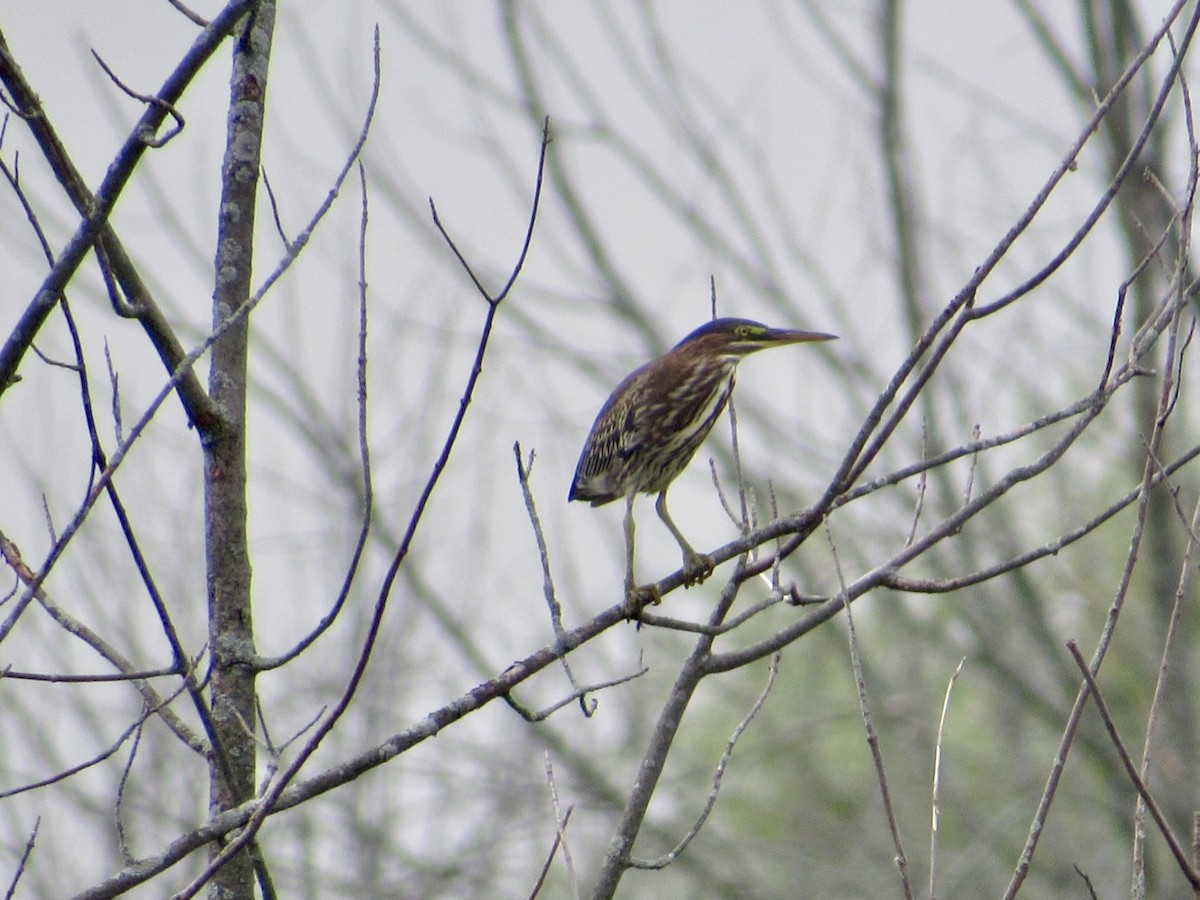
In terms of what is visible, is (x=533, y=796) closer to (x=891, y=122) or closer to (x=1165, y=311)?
(x=891, y=122)

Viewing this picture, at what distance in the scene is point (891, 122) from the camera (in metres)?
9.21

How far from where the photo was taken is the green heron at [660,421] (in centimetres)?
493

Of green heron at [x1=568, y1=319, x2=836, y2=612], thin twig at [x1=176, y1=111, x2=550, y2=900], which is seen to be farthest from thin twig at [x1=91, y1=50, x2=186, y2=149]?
green heron at [x1=568, y1=319, x2=836, y2=612]

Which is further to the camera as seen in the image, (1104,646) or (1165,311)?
(1165,311)

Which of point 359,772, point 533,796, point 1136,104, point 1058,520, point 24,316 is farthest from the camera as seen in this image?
point 1058,520

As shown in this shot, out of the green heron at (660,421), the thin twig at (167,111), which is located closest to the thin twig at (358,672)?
the thin twig at (167,111)

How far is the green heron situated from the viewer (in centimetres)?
493

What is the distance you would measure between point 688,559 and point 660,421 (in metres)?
0.82

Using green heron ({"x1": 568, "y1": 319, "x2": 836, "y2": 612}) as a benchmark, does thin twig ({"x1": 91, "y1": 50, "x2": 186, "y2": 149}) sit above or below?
below

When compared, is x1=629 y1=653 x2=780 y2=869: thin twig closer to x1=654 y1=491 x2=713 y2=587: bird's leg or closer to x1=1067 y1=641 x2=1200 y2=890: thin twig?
x1=654 y1=491 x2=713 y2=587: bird's leg

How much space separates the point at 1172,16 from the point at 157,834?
7.44 metres

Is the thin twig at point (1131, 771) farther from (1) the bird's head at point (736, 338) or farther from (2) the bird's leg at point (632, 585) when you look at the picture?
(1) the bird's head at point (736, 338)

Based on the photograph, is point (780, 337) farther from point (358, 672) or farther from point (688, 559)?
point (358, 672)

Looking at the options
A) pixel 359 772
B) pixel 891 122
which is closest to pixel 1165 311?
pixel 359 772
